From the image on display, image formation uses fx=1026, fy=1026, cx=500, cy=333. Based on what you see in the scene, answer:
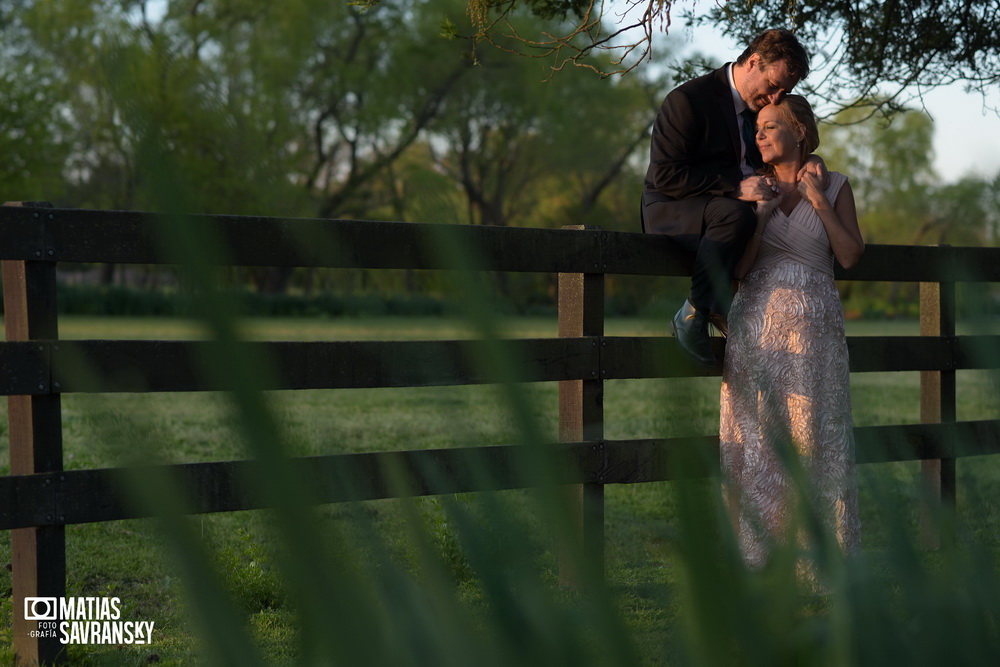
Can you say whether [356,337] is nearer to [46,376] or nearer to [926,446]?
[46,376]

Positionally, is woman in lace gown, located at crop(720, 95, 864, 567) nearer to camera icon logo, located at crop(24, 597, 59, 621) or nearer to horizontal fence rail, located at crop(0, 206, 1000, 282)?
horizontal fence rail, located at crop(0, 206, 1000, 282)

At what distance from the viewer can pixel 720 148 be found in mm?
3988

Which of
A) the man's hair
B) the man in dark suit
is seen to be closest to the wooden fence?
the man in dark suit

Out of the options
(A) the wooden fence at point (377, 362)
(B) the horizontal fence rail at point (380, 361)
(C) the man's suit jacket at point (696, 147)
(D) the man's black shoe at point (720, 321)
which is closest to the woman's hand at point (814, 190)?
(C) the man's suit jacket at point (696, 147)

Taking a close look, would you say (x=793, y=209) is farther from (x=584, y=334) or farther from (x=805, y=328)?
(x=584, y=334)

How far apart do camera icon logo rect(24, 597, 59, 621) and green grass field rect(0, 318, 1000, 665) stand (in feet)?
9.54

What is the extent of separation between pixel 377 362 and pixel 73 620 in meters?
1.33

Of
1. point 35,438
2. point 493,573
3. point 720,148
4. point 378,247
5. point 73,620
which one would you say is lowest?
point 73,620

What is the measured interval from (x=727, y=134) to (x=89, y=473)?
8.51ft

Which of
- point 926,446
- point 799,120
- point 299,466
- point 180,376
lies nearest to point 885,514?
point 299,466

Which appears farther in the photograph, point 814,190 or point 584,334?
point 584,334

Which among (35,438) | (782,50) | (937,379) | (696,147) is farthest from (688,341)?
(937,379)

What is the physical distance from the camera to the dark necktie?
3.96 m

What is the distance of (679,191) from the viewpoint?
404 cm
